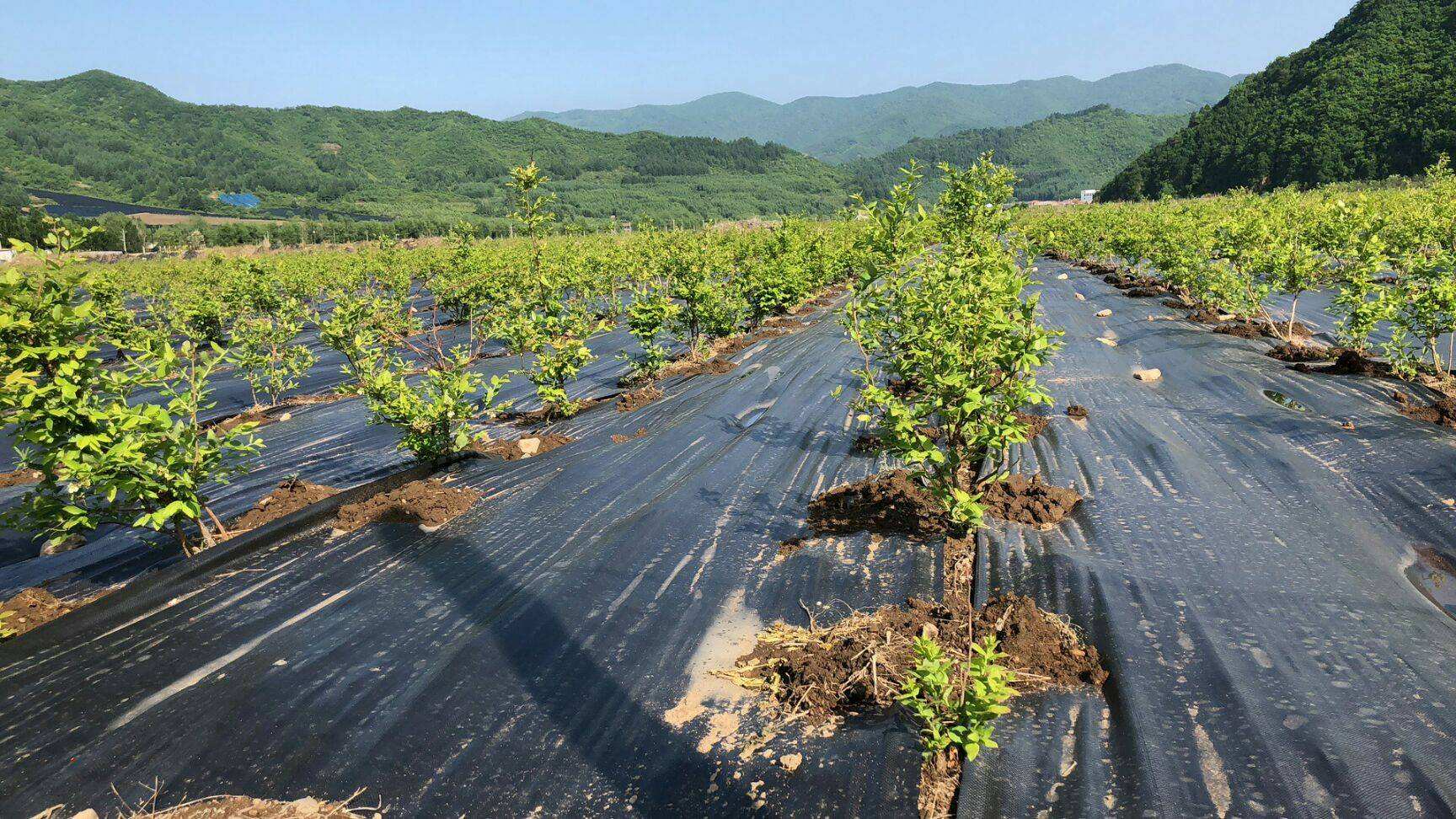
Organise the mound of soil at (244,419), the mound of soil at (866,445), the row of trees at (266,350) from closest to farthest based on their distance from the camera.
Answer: the row of trees at (266,350) < the mound of soil at (866,445) < the mound of soil at (244,419)

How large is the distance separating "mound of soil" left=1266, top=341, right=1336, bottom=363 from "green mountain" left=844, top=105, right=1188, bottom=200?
5630 inches

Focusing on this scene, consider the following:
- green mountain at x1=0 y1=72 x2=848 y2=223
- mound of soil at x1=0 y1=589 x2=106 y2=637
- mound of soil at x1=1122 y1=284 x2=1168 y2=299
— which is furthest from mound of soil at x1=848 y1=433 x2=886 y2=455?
green mountain at x1=0 y1=72 x2=848 y2=223

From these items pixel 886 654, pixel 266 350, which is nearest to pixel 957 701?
pixel 886 654

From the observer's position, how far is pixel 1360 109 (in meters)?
50.5

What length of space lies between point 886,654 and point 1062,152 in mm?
206538

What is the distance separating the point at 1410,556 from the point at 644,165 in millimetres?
148027

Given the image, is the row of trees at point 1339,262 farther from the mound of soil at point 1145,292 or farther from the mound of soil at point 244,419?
the mound of soil at point 244,419

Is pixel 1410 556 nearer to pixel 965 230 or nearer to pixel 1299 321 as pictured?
pixel 965 230

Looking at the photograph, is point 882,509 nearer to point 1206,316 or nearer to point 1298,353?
point 1298,353

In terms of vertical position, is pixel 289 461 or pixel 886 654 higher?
pixel 886 654

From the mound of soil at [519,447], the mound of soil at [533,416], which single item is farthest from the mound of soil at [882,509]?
the mound of soil at [533,416]

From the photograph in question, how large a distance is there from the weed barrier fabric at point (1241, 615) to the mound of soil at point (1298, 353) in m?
1.93

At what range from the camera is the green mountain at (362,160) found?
98.8 m

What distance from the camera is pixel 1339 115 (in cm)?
5131
